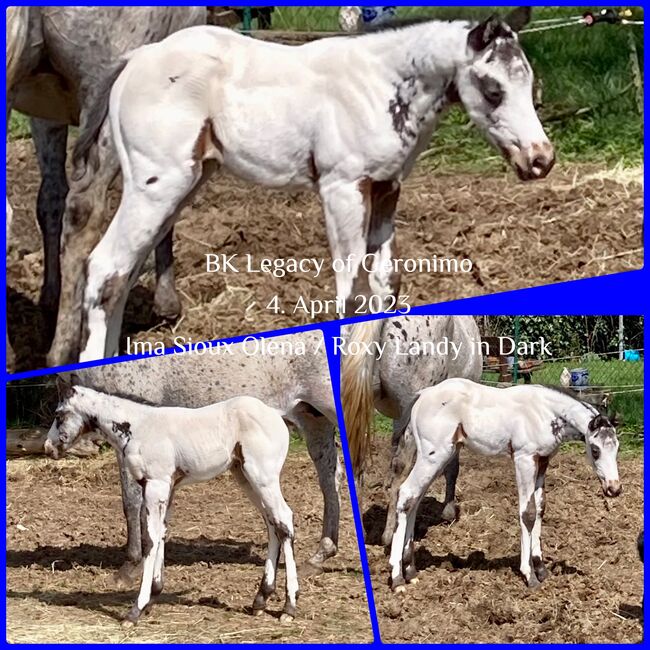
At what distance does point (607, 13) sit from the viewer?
6.49 meters

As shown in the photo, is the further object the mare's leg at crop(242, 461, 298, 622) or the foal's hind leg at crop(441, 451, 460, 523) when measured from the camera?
the foal's hind leg at crop(441, 451, 460, 523)

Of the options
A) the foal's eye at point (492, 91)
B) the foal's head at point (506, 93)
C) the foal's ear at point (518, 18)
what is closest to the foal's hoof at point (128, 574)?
the foal's head at point (506, 93)

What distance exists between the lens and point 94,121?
6.13m

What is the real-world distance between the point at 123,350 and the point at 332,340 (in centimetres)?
149

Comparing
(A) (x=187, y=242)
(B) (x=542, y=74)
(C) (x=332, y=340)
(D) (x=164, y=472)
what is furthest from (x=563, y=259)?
(D) (x=164, y=472)

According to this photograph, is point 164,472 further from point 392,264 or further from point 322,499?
point 392,264

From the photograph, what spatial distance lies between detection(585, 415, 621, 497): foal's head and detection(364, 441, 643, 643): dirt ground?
0.05m

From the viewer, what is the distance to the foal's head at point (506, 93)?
5.46m

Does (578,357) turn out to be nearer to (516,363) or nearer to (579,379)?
(579,379)

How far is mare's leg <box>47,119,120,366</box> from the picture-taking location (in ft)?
20.0

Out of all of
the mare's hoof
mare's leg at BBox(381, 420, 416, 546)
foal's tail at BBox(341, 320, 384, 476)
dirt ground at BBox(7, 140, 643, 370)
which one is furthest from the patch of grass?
the mare's hoof

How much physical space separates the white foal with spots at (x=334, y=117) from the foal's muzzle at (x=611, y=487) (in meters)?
1.14

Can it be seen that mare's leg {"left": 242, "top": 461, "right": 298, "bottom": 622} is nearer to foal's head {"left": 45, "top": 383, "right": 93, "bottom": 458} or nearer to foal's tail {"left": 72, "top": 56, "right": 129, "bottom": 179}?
foal's head {"left": 45, "top": 383, "right": 93, "bottom": 458}

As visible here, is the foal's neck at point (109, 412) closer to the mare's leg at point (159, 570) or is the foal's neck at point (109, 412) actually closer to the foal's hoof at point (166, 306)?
the mare's leg at point (159, 570)
